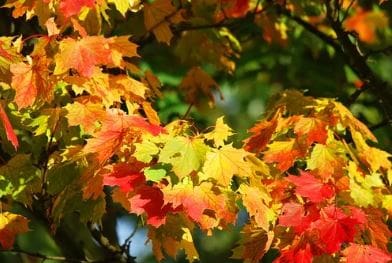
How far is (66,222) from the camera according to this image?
364cm

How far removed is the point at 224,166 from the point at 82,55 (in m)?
0.62

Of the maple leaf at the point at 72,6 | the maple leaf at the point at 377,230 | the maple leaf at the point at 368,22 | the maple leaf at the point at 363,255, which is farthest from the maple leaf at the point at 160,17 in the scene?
the maple leaf at the point at 368,22

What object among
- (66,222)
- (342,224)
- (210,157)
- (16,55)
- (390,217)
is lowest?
(66,222)

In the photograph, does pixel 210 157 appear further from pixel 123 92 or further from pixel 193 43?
pixel 193 43

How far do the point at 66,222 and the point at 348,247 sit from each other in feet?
5.19

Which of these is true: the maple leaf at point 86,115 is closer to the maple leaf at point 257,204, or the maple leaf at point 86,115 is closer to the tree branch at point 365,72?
the maple leaf at point 257,204

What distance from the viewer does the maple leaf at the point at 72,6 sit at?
2.64m

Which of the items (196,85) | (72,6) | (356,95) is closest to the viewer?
(72,6)

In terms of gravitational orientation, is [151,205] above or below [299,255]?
above

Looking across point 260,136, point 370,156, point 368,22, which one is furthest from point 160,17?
point 368,22

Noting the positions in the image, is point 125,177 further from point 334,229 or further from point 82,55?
point 334,229

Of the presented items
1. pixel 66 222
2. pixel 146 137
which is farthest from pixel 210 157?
pixel 66 222

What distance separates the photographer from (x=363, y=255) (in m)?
2.51

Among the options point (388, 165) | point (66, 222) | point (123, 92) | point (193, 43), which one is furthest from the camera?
point (193, 43)
